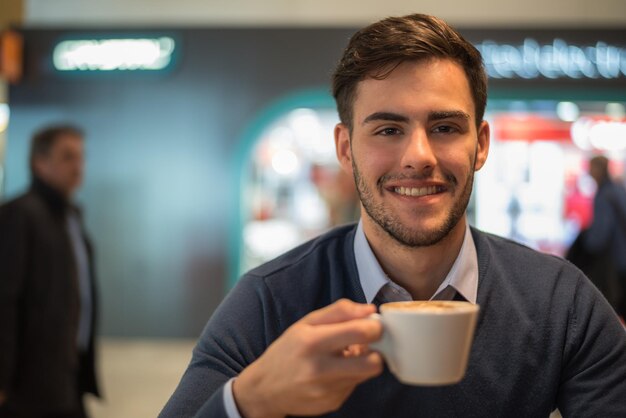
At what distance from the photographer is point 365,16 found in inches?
243

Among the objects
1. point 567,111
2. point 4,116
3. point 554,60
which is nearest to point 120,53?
point 4,116

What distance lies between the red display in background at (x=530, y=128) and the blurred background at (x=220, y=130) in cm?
1

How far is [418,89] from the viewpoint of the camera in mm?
1234

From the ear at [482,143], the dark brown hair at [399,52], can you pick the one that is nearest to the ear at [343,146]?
the dark brown hair at [399,52]

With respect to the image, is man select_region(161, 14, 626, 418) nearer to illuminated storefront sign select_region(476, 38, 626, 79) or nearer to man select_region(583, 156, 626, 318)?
man select_region(583, 156, 626, 318)

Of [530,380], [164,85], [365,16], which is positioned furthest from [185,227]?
[530,380]

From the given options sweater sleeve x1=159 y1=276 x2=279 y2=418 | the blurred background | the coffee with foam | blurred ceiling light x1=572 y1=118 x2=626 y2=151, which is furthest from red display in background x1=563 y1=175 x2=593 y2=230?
the coffee with foam

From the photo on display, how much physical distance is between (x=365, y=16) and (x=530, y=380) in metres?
5.39

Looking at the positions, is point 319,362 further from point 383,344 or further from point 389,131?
point 389,131

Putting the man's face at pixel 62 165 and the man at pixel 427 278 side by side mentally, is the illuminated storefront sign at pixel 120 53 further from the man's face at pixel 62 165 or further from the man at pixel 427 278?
the man at pixel 427 278

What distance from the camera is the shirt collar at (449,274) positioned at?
4.16 feet

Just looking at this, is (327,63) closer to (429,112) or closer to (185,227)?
(185,227)

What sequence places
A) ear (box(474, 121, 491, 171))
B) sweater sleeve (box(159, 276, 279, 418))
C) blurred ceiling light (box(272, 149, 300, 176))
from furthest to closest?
blurred ceiling light (box(272, 149, 300, 176)) → ear (box(474, 121, 491, 171)) → sweater sleeve (box(159, 276, 279, 418))

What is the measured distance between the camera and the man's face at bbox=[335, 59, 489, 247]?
4.00 feet
